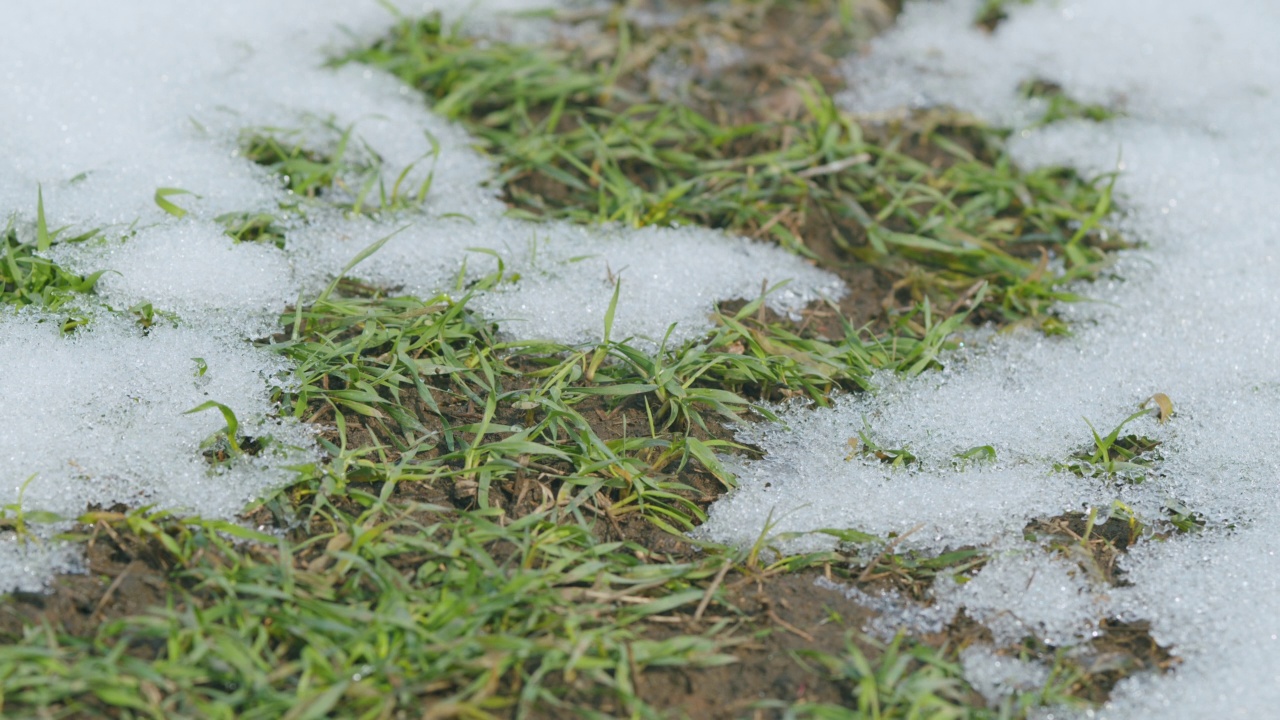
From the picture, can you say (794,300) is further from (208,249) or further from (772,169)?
(208,249)

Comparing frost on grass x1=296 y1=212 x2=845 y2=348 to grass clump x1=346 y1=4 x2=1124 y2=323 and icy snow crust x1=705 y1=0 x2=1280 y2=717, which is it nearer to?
grass clump x1=346 y1=4 x2=1124 y2=323

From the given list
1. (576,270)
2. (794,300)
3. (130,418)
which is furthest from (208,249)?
(794,300)

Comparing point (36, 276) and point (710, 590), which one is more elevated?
point (36, 276)

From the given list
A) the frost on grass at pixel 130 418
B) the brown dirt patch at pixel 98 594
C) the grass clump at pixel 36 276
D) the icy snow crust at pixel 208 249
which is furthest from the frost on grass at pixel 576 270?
the brown dirt patch at pixel 98 594

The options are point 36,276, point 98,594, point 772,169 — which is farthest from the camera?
point 772,169

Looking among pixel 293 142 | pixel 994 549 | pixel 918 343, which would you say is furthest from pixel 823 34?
pixel 994 549

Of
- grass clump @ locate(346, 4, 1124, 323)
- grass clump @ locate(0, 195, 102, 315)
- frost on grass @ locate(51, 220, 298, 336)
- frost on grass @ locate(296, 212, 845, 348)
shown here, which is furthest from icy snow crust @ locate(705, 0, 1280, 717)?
grass clump @ locate(0, 195, 102, 315)

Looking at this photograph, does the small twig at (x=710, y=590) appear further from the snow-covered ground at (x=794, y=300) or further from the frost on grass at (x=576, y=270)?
the frost on grass at (x=576, y=270)

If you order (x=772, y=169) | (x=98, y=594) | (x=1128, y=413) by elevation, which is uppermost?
(x=772, y=169)

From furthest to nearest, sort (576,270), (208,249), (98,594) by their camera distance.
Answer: (576,270), (208,249), (98,594)
